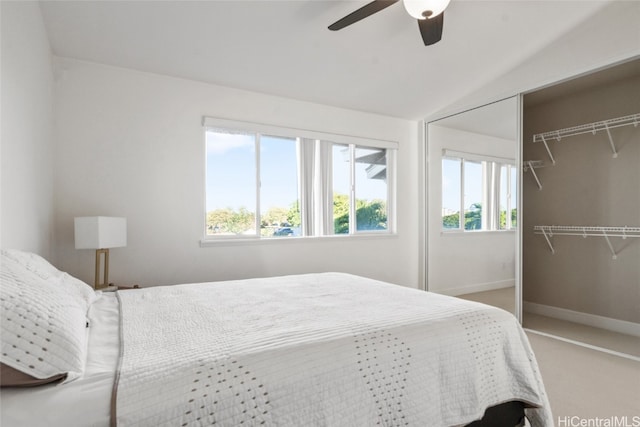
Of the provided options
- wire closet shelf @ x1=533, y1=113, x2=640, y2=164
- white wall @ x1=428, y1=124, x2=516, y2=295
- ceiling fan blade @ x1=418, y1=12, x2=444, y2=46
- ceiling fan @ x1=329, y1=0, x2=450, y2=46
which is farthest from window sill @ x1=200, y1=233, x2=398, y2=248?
ceiling fan blade @ x1=418, y1=12, x2=444, y2=46

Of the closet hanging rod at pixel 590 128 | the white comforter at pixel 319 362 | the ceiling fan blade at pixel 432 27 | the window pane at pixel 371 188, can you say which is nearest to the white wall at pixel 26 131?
the white comforter at pixel 319 362

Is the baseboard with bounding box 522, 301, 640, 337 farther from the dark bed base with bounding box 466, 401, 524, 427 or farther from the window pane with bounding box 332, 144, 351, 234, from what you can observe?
the dark bed base with bounding box 466, 401, 524, 427

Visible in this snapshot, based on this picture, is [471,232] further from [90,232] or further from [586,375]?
[90,232]

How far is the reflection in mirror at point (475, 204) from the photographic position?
3723 mm

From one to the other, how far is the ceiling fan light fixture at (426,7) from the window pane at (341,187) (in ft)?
7.81

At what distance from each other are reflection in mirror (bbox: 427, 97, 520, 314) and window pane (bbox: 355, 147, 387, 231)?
1.94ft

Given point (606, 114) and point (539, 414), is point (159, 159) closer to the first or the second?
point (539, 414)

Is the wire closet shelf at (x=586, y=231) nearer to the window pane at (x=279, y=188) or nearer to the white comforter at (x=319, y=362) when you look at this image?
the white comforter at (x=319, y=362)

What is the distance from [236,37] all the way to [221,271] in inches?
84.8

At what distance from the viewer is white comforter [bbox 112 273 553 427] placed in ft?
3.43

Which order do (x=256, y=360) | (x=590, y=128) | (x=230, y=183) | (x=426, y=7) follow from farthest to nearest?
(x=230, y=183) → (x=590, y=128) → (x=426, y=7) → (x=256, y=360)

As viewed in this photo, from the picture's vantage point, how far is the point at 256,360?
117cm

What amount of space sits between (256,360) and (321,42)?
2.93 m

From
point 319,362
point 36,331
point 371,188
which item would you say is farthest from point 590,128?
point 36,331
